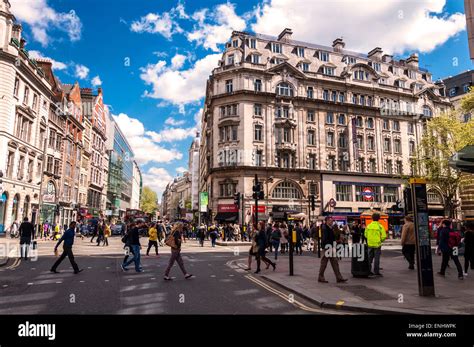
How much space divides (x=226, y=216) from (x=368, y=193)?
19.3 m

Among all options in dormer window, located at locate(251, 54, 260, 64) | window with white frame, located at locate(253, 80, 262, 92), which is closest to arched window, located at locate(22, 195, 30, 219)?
window with white frame, located at locate(253, 80, 262, 92)

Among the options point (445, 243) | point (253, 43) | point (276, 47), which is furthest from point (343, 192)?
point (445, 243)

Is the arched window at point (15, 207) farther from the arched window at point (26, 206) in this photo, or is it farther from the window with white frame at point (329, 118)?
the window with white frame at point (329, 118)

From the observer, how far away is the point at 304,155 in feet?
152

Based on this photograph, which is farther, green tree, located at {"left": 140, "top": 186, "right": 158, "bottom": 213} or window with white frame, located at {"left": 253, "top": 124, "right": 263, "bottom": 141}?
green tree, located at {"left": 140, "top": 186, "right": 158, "bottom": 213}

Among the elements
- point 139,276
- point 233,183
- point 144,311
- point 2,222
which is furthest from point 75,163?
point 144,311

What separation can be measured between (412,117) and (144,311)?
5739 cm

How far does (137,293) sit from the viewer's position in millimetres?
8328

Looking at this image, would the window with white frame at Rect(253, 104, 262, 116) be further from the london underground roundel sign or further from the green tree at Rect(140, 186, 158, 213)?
the green tree at Rect(140, 186, 158, 213)

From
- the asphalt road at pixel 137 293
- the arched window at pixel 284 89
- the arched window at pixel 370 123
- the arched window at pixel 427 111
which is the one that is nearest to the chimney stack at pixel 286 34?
the arched window at pixel 284 89

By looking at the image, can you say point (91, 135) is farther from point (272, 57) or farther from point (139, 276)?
point (139, 276)

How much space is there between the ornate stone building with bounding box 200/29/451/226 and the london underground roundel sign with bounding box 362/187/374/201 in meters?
0.21

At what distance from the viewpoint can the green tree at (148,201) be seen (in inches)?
5323

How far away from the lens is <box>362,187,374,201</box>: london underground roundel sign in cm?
4622
